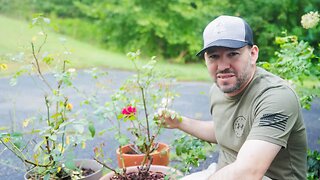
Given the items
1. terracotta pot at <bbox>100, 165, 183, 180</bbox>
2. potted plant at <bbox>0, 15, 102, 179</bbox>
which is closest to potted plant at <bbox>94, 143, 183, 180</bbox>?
terracotta pot at <bbox>100, 165, 183, 180</bbox>

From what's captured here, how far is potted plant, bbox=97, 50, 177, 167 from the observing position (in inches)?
93.7

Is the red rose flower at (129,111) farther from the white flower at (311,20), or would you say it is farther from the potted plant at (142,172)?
the white flower at (311,20)

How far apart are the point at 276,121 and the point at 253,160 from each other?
0.64 feet

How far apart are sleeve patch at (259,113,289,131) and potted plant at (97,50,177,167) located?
0.78 meters

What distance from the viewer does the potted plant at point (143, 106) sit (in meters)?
2.38

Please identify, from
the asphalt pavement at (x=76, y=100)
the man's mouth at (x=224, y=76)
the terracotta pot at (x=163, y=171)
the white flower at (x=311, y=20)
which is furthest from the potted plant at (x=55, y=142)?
the white flower at (x=311, y=20)

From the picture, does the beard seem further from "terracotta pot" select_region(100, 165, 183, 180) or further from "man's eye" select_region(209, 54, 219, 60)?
"terracotta pot" select_region(100, 165, 183, 180)

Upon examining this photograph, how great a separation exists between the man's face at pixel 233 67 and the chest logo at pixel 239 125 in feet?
0.44

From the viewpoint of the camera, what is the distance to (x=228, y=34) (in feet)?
6.42

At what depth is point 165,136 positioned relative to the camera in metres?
4.57

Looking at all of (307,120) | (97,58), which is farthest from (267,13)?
(307,120)

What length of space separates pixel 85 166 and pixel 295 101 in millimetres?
1466

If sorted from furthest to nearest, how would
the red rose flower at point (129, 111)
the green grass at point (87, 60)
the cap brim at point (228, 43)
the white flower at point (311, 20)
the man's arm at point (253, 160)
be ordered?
the green grass at point (87, 60) → the white flower at point (311, 20) → the red rose flower at point (129, 111) → the cap brim at point (228, 43) → the man's arm at point (253, 160)

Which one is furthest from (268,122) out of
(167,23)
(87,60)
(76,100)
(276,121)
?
(167,23)
